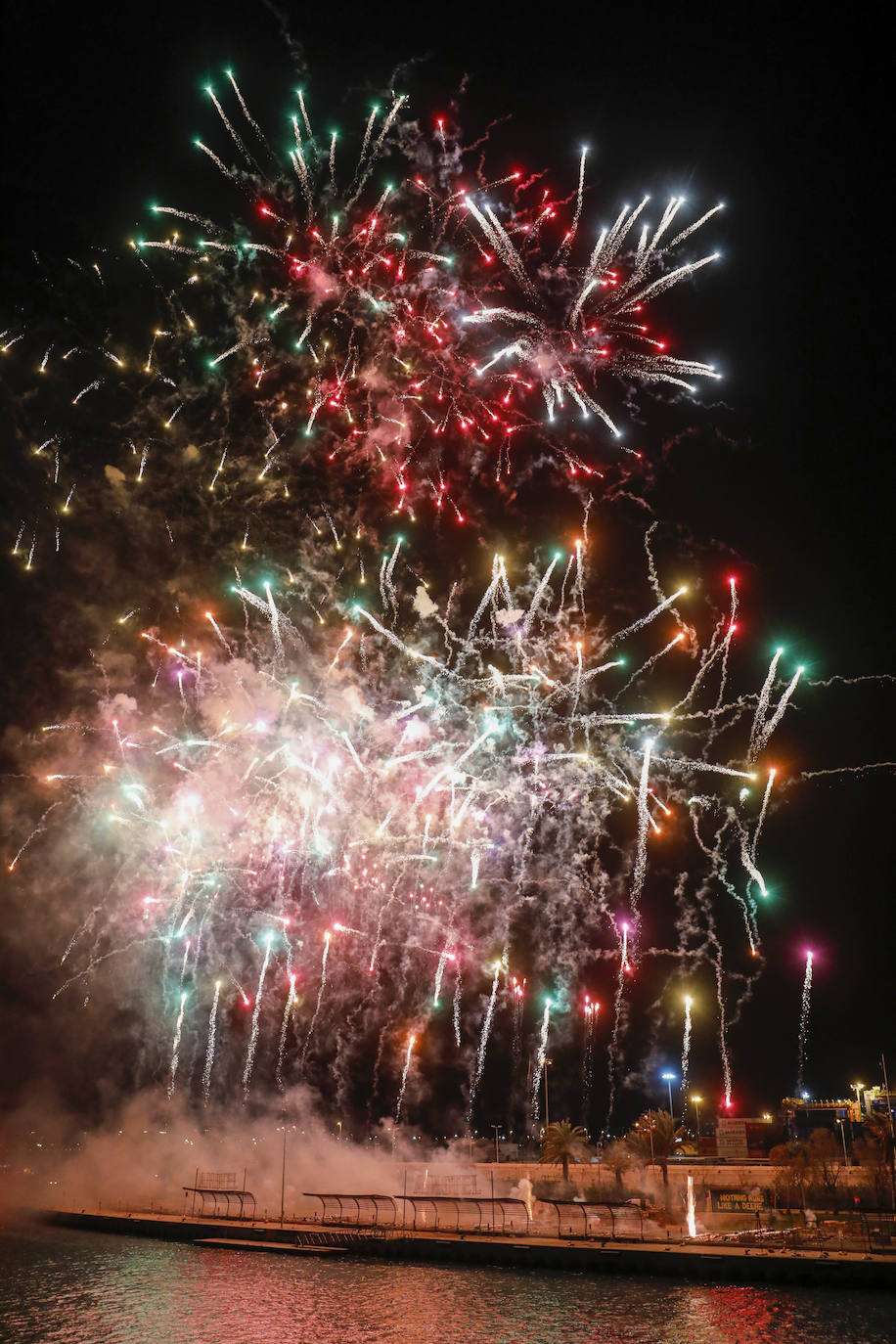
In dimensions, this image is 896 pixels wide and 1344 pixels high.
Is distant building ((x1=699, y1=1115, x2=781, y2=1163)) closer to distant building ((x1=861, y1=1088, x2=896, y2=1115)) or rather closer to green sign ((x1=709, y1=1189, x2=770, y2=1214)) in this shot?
green sign ((x1=709, y1=1189, x2=770, y2=1214))

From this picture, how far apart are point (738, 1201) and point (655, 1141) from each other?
26.8ft

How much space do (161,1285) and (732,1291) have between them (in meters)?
26.1

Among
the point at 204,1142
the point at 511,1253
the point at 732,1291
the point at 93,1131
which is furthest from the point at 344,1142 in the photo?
the point at 732,1291

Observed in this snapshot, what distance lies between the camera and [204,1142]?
262ft

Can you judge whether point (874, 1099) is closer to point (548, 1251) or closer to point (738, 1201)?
point (738, 1201)

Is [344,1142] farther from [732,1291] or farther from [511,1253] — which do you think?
[732,1291]

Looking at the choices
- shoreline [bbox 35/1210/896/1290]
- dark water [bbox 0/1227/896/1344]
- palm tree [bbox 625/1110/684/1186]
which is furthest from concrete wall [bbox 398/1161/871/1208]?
dark water [bbox 0/1227/896/1344]

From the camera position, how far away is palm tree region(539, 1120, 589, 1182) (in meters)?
73.2

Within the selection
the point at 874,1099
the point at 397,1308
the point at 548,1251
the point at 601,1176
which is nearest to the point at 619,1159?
the point at 601,1176

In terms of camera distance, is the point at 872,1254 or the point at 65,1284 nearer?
the point at 872,1254

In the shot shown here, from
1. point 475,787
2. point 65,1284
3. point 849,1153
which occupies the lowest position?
point 65,1284

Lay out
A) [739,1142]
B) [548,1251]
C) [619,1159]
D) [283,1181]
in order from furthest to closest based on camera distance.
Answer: [739,1142] → [283,1181] → [619,1159] → [548,1251]

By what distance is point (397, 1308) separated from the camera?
133 ft

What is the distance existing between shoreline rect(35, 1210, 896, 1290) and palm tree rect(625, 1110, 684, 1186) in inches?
669
